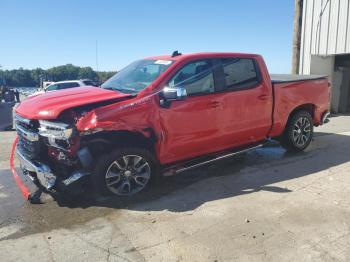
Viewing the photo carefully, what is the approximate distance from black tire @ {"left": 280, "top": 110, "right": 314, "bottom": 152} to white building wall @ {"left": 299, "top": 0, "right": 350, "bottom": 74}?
6779 mm

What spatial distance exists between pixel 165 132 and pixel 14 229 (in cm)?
217

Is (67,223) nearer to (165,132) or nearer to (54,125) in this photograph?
(54,125)

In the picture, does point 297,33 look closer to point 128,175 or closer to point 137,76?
point 137,76

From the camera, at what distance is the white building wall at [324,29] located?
12578 millimetres

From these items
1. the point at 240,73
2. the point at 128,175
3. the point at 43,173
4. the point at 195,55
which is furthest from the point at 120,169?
the point at 240,73

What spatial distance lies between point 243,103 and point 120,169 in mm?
2249

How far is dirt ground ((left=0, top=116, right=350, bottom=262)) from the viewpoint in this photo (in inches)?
141

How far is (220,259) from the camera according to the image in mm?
3428

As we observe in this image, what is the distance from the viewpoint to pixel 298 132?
7.05 meters

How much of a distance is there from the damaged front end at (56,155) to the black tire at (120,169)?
0.16 metres

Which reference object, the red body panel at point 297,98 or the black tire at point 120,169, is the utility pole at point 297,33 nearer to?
the red body panel at point 297,98

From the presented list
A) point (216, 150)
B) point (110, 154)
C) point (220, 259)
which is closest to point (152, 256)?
point (220, 259)

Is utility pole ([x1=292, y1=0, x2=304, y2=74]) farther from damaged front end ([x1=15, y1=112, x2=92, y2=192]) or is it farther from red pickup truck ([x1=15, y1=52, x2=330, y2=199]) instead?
damaged front end ([x1=15, y1=112, x2=92, y2=192])

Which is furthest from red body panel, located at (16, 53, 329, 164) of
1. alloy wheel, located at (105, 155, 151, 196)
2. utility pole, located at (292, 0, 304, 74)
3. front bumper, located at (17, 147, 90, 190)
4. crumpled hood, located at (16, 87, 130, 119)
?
utility pole, located at (292, 0, 304, 74)
